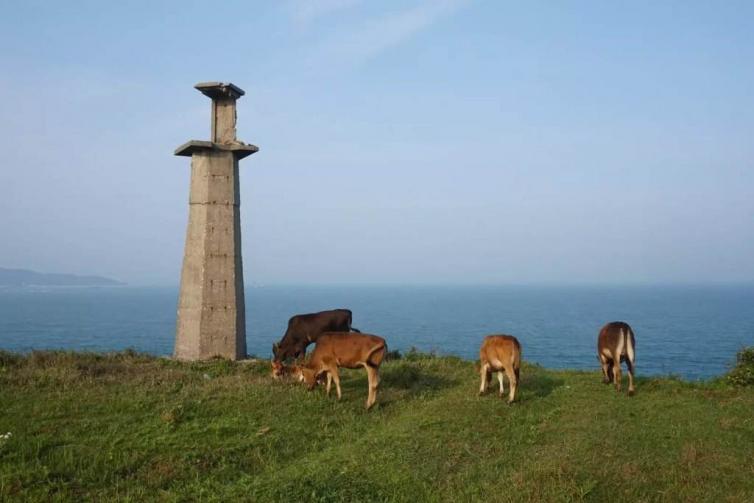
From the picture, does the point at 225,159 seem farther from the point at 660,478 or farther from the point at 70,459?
the point at 660,478

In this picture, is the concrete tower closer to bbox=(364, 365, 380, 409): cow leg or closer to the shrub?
bbox=(364, 365, 380, 409): cow leg

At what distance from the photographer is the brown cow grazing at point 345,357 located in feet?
40.5

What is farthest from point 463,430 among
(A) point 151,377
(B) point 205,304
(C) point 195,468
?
(B) point 205,304

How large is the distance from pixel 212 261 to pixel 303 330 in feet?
10.0

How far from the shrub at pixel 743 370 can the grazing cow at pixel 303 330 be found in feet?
28.5

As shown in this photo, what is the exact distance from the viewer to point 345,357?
41.5 feet

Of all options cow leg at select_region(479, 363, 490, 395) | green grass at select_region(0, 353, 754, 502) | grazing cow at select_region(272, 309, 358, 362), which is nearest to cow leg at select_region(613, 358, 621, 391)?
green grass at select_region(0, 353, 754, 502)

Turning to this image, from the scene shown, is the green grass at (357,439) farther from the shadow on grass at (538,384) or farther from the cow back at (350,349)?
the cow back at (350,349)

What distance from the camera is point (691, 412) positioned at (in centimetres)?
1208

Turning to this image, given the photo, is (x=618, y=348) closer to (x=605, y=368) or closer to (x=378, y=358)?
(x=605, y=368)

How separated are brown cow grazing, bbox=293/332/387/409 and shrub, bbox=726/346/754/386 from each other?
8.01 meters

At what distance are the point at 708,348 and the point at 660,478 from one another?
47403mm

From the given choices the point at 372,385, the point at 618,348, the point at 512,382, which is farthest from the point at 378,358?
the point at 618,348

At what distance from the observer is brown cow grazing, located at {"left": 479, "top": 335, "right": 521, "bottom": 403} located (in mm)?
12781
